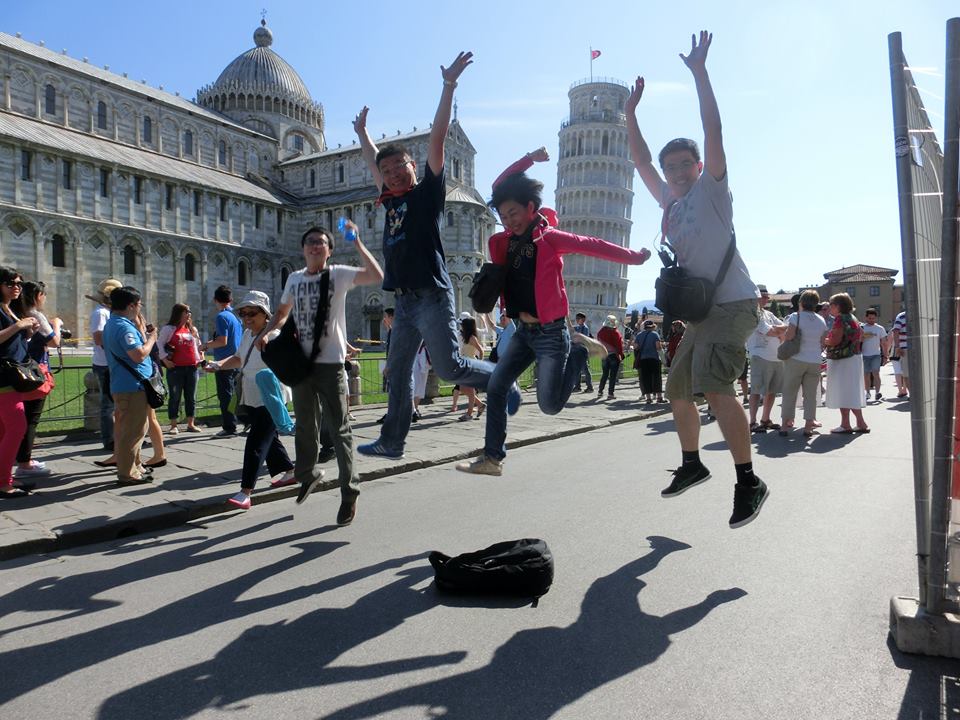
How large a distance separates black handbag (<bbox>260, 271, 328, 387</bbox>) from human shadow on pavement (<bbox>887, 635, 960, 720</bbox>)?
4.04 m

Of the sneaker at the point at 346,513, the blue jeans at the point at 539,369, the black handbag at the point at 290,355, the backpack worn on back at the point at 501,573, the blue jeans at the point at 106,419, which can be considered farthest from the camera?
the blue jeans at the point at 106,419

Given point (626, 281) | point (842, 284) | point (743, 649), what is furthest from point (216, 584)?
point (842, 284)

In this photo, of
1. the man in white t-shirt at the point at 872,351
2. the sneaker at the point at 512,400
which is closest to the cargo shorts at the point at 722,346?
the sneaker at the point at 512,400

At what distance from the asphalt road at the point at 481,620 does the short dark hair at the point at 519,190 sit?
92.5 inches

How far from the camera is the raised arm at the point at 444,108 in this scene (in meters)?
4.33

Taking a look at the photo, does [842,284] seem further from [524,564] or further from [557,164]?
[524,564]

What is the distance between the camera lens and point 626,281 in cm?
9675

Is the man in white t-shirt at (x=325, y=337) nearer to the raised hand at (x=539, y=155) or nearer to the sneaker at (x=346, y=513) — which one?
the sneaker at (x=346, y=513)

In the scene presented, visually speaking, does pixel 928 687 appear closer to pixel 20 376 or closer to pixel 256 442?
pixel 256 442

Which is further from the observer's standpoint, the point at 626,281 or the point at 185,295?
the point at 626,281

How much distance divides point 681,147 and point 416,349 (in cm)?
222

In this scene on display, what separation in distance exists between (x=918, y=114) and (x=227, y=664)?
400 centimetres

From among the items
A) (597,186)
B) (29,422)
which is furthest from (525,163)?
(597,186)

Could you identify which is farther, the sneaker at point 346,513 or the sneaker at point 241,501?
the sneaker at point 241,501
